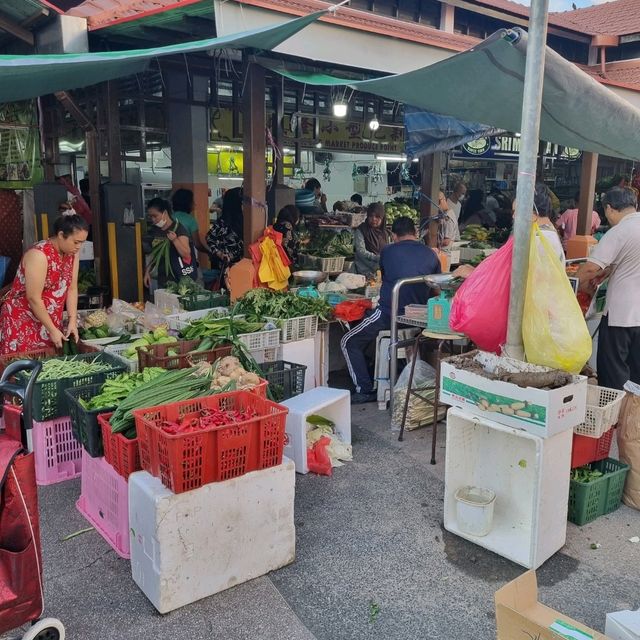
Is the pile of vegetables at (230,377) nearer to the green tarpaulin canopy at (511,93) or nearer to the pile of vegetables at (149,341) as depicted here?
the pile of vegetables at (149,341)

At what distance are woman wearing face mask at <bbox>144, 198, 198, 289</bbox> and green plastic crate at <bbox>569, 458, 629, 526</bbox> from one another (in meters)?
4.58

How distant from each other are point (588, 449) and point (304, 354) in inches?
107

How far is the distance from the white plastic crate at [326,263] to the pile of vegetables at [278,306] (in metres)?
1.61

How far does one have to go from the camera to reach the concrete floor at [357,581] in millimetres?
2971

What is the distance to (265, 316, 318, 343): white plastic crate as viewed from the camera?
18.5ft

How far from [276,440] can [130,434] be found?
32.2 inches

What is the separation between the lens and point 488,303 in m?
3.66

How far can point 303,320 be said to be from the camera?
5805 millimetres

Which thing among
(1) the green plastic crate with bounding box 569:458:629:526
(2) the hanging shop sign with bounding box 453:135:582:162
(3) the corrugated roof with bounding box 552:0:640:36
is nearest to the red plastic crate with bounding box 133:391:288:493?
(1) the green plastic crate with bounding box 569:458:629:526

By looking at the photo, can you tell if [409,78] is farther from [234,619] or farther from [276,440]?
[234,619]

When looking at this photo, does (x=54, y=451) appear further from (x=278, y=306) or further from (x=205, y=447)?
(x=278, y=306)

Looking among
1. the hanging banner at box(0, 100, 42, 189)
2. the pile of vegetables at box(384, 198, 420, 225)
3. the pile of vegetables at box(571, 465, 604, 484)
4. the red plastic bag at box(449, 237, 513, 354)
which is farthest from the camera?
the pile of vegetables at box(384, 198, 420, 225)

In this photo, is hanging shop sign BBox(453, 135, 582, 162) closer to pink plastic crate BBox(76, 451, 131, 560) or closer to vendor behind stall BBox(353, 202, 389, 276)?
vendor behind stall BBox(353, 202, 389, 276)

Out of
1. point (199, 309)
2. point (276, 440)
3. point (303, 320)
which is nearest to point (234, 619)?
point (276, 440)
